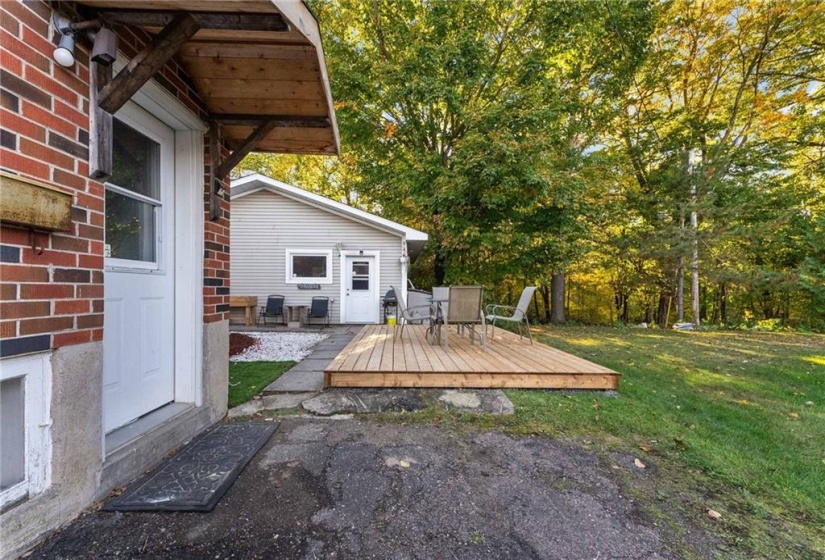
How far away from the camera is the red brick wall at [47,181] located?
55.1 inches

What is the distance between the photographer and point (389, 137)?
39.5 ft

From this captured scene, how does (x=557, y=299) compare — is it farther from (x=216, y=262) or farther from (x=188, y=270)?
(x=188, y=270)

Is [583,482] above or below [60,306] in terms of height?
below

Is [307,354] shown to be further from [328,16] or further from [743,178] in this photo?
[743,178]

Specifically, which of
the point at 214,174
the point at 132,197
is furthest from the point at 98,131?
the point at 214,174

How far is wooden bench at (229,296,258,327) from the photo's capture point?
9.66m

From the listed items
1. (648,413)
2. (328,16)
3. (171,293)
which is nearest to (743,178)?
(648,413)

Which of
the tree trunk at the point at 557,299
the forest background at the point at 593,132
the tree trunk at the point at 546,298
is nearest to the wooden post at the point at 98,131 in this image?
the forest background at the point at 593,132

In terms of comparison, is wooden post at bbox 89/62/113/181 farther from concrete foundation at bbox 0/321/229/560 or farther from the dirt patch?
the dirt patch

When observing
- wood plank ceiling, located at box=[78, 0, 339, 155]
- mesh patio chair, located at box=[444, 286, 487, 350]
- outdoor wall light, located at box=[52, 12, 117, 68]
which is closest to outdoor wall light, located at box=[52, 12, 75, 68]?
outdoor wall light, located at box=[52, 12, 117, 68]

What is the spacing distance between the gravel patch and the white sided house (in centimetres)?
217

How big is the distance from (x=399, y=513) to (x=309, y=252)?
8.97m

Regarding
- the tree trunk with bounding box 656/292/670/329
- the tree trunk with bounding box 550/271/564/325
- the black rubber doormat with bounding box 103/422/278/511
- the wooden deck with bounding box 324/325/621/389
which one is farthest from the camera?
the tree trunk with bounding box 656/292/670/329

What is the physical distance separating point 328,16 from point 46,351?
12972mm
